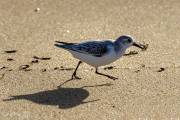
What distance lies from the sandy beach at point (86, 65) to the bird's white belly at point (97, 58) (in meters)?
0.29

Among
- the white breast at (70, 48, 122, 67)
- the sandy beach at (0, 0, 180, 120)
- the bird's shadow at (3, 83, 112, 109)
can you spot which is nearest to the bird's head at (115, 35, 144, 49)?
the white breast at (70, 48, 122, 67)

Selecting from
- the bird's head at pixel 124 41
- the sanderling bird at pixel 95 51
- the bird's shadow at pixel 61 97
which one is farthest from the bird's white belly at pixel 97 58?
the bird's shadow at pixel 61 97

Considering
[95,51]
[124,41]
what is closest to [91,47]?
[95,51]

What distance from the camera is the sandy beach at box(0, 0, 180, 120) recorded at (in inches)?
296

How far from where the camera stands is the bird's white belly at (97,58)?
808 cm

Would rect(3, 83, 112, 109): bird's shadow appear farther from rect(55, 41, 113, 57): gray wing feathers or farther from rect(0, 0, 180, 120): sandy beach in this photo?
rect(55, 41, 113, 57): gray wing feathers

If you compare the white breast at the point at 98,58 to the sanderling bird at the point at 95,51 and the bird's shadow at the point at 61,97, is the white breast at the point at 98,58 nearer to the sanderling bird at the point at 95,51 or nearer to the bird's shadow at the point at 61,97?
the sanderling bird at the point at 95,51

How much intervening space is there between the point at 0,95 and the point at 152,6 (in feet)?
13.0

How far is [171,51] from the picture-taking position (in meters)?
9.15

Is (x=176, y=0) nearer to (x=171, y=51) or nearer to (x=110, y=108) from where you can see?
(x=171, y=51)

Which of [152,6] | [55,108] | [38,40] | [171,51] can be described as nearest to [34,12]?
[38,40]

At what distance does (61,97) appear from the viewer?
782cm

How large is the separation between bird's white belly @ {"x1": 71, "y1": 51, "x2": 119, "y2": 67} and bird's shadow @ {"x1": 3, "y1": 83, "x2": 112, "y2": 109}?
35 centimetres

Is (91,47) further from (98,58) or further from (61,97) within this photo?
(61,97)
